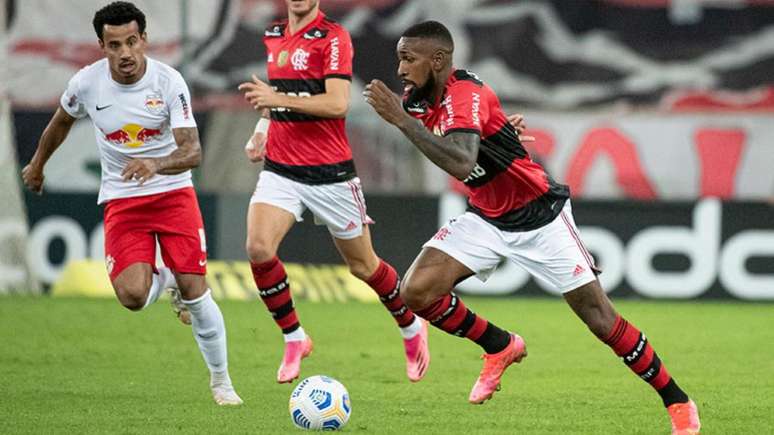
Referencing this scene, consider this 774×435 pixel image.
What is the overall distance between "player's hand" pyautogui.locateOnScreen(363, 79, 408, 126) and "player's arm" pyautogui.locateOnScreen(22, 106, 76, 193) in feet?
7.99

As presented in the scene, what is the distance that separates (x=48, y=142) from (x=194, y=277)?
1.27 m

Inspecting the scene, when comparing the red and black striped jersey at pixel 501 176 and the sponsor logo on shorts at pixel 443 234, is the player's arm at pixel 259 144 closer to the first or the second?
the sponsor logo on shorts at pixel 443 234

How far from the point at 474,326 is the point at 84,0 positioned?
383 inches

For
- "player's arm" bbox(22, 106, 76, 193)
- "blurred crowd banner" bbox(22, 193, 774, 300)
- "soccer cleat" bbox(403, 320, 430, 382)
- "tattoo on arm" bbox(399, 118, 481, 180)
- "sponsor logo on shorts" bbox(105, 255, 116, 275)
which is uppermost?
"tattoo on arm" bbox(399, 118, 481, 180)

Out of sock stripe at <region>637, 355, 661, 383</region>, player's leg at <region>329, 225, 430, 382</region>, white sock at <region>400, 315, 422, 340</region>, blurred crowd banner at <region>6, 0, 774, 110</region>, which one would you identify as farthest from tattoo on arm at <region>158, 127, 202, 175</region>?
blurred crowd banner at <region>6, 0, 774, 110</region>

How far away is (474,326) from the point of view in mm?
8219

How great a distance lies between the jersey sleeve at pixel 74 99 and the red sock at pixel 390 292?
2.23 metres

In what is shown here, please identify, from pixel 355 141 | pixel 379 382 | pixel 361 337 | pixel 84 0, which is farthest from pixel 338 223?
pixel 84 0

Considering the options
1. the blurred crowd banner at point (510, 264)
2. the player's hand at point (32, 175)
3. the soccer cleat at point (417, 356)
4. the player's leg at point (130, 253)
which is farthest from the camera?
the blurred crowd banner at point (510, 264)

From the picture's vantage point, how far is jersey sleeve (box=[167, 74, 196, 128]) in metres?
8.04

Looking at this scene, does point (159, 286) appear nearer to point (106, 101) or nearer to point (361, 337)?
point (106, 101)

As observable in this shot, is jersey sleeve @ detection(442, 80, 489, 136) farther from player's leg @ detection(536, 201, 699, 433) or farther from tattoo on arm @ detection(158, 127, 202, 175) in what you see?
tattoo on arm @ detection(158, 127, 202, 175)

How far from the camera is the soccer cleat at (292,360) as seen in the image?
348 inches

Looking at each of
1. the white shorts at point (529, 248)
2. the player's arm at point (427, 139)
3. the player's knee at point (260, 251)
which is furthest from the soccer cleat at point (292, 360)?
the player's arm at point (427, 139)
